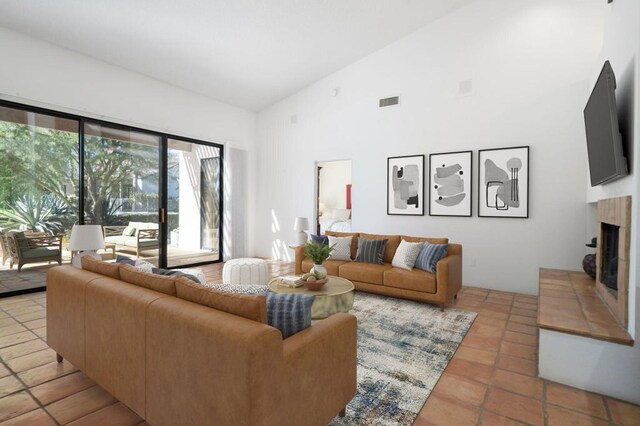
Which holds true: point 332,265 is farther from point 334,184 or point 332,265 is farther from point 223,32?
point 334,184

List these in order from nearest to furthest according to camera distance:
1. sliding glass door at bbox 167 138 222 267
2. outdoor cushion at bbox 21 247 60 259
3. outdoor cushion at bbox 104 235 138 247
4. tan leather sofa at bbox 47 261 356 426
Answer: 1. tan leather sofa at bbox 47 261 356 426
2. outdoor cushion at bbox 21 247 60 259
3. outdoor cushion at bbox 104 235 138 247
4. sliding glass door at bbox 167 138 222 267

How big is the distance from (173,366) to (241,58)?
204 inches

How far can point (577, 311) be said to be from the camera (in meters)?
2.53

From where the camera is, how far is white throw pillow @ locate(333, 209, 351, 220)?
28.9 ft

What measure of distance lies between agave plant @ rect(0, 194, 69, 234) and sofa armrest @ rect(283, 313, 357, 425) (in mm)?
4839

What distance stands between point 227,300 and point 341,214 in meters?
7.53

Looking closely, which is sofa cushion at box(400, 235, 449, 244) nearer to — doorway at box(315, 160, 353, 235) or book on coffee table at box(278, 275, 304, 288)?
book on coffee table at box(278, 275, 304, 288)

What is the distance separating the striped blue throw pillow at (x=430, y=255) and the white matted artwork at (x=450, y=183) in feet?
4.03

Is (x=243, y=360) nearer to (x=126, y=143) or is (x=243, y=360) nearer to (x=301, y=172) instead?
(x=126, y=143)

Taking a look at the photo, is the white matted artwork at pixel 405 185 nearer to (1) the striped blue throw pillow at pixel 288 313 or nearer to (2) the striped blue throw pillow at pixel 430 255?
(2) the striped blue throw pillow at pixel 430 255

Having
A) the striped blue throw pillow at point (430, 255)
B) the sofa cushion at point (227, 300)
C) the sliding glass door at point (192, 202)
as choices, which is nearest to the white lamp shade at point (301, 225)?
the sliding glass door at point (192, 202)

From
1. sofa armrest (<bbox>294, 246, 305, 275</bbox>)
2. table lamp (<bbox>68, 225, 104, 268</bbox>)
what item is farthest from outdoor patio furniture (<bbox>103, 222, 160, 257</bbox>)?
sofa armrest (<bbox>294, 246, 305, 275</bbox>)

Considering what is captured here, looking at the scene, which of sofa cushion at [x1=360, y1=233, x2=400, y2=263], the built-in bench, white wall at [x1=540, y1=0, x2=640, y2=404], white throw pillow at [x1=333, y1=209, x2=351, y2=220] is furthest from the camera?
white throw pillow at [x1=333, y1=209, x2=351, y2=220]

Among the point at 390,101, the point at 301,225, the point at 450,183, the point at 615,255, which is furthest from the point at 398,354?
the point at 390,101
